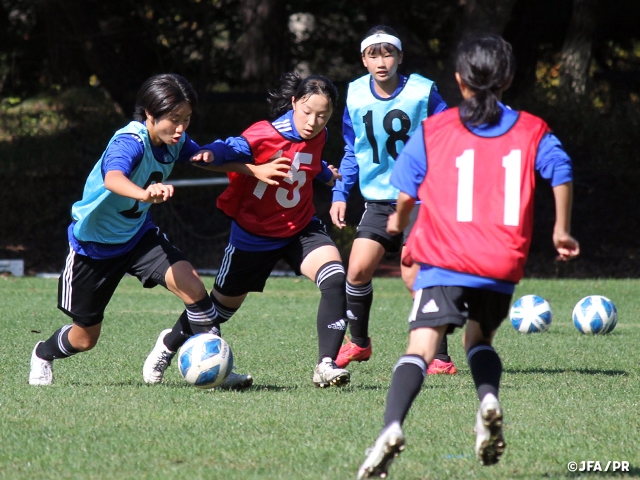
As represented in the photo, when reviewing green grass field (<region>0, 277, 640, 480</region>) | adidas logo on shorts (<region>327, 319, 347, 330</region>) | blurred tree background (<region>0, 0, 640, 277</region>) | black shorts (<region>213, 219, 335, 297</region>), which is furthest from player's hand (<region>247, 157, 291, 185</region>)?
blurred tree background (<region>0, 0, 640, 277</region>)

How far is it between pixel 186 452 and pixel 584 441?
5.61ft

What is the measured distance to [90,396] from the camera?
5.18 metres

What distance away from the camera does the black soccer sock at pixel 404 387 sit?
349 centimetres

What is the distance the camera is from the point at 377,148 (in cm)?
629

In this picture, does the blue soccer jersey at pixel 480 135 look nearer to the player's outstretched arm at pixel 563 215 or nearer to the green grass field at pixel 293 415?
the player's outstretched arm at pixel 563 215

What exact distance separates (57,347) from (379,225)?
2121 millimetres

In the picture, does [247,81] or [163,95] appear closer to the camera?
[163,95]

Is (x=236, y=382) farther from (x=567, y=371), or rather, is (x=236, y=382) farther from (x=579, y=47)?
(x=579, y=47)

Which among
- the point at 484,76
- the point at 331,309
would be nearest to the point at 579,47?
the point at 331,309

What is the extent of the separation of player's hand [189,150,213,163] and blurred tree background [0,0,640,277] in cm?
1063

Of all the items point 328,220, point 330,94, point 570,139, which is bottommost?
point 328,220

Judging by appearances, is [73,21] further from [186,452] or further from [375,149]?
[186,452]

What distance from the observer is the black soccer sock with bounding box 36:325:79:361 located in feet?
18.3

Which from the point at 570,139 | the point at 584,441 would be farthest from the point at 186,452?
the point at 570,139
